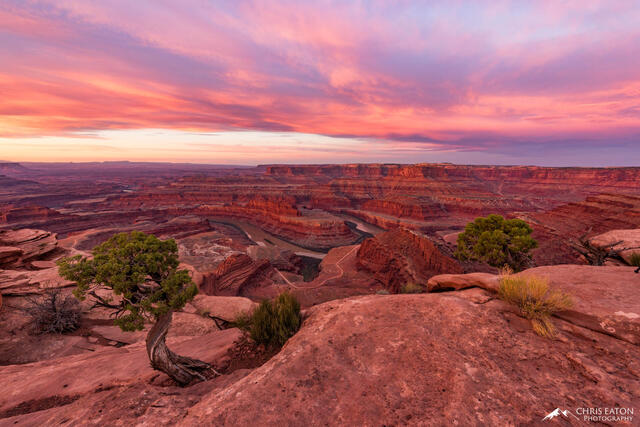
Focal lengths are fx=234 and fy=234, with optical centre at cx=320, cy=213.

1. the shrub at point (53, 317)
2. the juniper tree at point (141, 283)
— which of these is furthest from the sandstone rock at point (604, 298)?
the shrub at point (53, 317)

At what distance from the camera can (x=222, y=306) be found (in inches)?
627

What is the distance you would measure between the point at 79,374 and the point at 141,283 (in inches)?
195

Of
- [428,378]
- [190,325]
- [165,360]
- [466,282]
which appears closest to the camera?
[428,378]

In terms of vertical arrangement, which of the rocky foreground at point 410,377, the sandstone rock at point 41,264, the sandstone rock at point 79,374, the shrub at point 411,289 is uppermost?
the rocky foreground at point 410,377

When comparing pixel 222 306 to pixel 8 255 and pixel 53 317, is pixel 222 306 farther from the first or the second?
pixel 8 255

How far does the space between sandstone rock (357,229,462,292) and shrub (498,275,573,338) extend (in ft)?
83.1

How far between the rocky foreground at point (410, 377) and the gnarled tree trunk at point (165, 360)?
607 millimetres

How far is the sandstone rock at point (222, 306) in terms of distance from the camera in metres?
15.0

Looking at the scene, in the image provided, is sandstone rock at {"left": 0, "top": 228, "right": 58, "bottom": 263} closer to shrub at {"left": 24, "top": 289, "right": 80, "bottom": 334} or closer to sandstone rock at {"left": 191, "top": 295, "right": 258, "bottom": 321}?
A: shrub at {"left": 24, "top": 289, "right": 80, "bottom": 334}

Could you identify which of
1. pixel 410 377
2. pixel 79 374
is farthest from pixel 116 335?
pixel 410 377

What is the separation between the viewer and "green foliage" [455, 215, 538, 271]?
1611 centimetres

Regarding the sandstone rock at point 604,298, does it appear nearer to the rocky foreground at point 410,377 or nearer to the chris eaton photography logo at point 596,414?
the rocky foreground at point 410,377

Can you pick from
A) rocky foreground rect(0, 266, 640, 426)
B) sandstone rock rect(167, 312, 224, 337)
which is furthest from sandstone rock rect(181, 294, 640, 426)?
sandstone rock rect(167, 312, 224, 337)

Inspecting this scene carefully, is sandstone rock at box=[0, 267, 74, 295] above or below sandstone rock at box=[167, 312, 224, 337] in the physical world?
above
